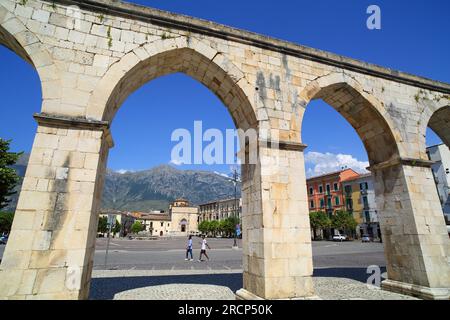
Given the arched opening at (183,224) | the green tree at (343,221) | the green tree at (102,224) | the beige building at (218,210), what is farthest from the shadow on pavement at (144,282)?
the arched opening at (183,224)

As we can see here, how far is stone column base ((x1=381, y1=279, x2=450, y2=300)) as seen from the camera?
20.3 feet

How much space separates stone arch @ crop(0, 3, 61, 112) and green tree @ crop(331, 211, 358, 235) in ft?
138

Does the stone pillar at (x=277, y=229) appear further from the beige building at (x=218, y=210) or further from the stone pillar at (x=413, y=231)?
the beige building at (x=218, y=210)

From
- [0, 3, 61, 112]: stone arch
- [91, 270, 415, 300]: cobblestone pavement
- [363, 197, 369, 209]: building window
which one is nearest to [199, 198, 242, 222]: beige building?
[363, 197, 369, 209]: building window

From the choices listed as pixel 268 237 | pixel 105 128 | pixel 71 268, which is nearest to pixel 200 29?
pixel 105 128

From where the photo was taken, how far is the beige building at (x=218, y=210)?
259 ft

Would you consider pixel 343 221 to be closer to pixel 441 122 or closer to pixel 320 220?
pixel 320 220

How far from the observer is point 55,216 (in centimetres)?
444

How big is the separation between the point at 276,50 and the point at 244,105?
1866 millimetres

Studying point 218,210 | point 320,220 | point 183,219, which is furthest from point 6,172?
point 183,219

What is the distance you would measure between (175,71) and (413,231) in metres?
7.80

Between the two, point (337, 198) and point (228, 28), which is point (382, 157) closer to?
point (228, 28)

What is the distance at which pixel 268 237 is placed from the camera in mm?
5438

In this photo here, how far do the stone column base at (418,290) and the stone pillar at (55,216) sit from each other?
772 centimetres
